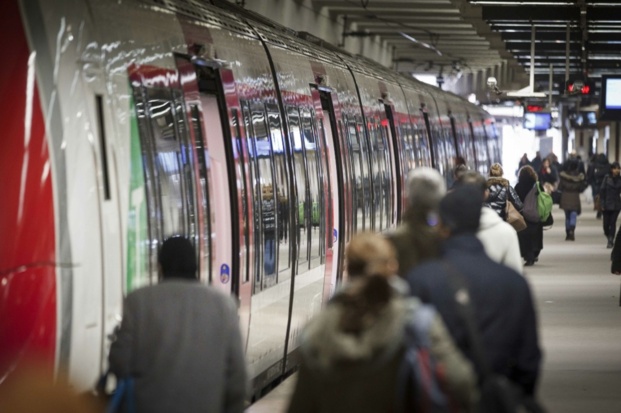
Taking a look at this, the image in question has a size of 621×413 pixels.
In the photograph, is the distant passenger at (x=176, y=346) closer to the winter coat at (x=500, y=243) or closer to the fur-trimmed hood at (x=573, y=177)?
the winter coat at (x=500, y=243)

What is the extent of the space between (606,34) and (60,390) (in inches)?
1486

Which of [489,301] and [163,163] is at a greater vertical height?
[163,163]

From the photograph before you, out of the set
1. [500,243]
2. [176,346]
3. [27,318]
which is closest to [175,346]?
[176,346]

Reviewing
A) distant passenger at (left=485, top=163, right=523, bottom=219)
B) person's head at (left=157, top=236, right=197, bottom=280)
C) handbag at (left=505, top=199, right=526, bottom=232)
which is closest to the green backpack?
distant passenger at (left=485, top=163, right=523, bottom=219)

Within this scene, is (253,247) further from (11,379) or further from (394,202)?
(394,202)

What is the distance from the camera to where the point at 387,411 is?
5723 mm

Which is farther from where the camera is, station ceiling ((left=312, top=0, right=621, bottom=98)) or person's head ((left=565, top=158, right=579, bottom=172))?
person's head ((left=565, top=158, right=579, bottom=172))

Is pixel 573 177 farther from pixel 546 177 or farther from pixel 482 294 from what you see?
pixel 482 294

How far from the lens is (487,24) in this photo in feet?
121

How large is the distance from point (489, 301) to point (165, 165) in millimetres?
2451

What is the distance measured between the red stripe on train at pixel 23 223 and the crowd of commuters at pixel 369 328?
0.46 metres

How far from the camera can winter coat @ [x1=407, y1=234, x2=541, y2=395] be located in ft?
22.6

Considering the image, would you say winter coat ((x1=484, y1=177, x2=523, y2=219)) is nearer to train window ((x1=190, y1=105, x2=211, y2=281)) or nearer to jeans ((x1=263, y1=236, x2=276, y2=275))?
jeans ((x1=263, y1=236, x2=276, y2=275))

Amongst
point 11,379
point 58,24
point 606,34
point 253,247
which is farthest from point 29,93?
point 606,34
